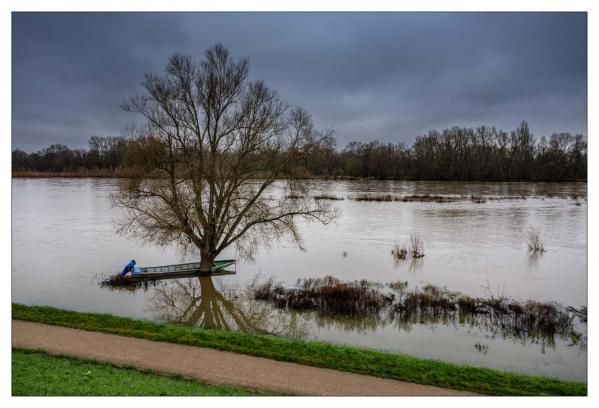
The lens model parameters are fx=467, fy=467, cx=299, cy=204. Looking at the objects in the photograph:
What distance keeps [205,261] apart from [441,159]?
83.3m

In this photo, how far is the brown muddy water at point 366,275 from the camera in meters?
13.8

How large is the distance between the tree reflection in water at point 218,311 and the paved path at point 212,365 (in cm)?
369

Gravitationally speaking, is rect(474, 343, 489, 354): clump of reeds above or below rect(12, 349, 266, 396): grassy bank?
below

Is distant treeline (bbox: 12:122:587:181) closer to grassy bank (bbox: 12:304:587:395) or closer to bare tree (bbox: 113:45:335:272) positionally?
bare tree (bbox: 113:45:335:272)

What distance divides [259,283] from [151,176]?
6652mm

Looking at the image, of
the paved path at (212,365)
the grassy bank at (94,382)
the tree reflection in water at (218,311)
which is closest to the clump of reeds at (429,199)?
the tree reflection in water at (218,311)

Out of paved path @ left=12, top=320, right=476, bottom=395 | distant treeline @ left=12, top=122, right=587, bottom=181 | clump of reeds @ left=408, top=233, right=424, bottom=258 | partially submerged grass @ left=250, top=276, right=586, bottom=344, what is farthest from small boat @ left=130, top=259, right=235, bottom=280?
distant treeline @ left=12, top=122, right=587, bottom=181

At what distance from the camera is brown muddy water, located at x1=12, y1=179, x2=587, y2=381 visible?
13.8 meters

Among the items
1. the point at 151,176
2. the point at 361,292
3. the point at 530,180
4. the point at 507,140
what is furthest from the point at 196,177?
the point at 507,140

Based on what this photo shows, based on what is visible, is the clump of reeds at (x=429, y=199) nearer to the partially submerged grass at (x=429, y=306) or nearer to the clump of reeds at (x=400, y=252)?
the clump of reeds at (x=400, y=252)

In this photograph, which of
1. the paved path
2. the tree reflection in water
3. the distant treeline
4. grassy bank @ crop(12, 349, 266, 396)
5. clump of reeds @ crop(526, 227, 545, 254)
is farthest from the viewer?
the distant treeline

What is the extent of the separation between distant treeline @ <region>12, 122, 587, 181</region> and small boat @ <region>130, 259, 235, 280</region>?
135 ft

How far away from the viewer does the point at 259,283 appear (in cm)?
1980

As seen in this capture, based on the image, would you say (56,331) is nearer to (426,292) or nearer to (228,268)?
(228,268)
